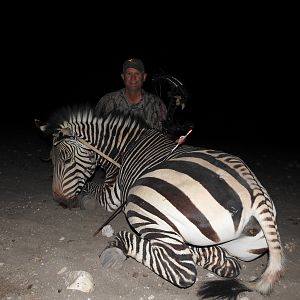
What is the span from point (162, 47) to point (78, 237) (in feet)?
101

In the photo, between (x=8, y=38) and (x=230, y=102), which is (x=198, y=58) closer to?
(x=230, y=102)

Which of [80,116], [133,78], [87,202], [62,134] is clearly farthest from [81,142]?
[133,78]

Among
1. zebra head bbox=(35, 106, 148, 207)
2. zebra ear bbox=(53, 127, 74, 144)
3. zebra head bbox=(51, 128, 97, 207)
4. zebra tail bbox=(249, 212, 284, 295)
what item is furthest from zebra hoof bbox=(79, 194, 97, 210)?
zebra tail bbox=(249, 212, 284, 295)

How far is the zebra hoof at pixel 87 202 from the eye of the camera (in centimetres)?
437

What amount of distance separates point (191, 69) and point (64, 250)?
23617 millimetres

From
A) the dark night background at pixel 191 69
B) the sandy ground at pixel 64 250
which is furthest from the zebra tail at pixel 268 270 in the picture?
the dark night background at pixel 191 69

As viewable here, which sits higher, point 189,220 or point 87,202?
point 189,220

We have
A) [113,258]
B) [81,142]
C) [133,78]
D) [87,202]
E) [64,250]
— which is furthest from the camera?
[133,78]

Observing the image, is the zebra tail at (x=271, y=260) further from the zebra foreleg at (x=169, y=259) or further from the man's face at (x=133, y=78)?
the man's face at (x=133, y=78)

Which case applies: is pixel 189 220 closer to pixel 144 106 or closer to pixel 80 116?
pixel 80 116

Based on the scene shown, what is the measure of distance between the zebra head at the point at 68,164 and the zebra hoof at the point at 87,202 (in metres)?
0.23

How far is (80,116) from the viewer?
4246mm

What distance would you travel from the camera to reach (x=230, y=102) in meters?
17.4

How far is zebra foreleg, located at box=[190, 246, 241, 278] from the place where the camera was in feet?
10.3
